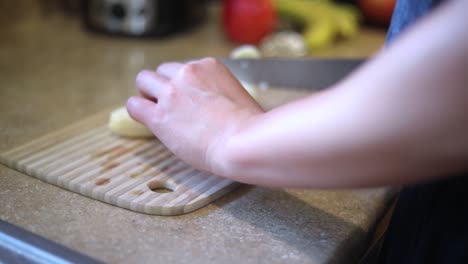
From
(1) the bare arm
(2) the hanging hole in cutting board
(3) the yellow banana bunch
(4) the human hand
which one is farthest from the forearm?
(3) the yellow banana bunch

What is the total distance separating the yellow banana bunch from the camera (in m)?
1.19

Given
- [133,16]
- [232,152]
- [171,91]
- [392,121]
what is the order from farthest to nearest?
1. [133,16]
2. [171,91]
3. [232,152]
4. [392,121]

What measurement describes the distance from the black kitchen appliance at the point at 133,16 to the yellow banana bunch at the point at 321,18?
276 millimetres

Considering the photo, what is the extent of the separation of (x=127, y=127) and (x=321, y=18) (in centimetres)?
69

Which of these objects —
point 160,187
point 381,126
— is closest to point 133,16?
point 160,187

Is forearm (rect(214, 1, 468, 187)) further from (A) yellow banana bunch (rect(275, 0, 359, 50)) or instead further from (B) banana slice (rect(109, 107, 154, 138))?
(A) yellow banana bunch (rect(275, 0, 359, 50))

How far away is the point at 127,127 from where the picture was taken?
2.30 ft

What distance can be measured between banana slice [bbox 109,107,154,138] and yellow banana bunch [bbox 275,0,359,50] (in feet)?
1.86

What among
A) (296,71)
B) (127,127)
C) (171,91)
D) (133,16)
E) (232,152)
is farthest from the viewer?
(133,16)

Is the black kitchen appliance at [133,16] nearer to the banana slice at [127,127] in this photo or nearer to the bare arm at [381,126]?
the banana slice at [127,127]

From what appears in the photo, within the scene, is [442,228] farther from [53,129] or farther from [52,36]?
[52,36]

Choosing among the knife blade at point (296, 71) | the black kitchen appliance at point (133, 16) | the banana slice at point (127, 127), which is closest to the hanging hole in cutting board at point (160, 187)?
the banana slice at point (127, 127)

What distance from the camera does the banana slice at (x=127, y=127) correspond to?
0.70m

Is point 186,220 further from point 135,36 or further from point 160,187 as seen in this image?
point 135,36
